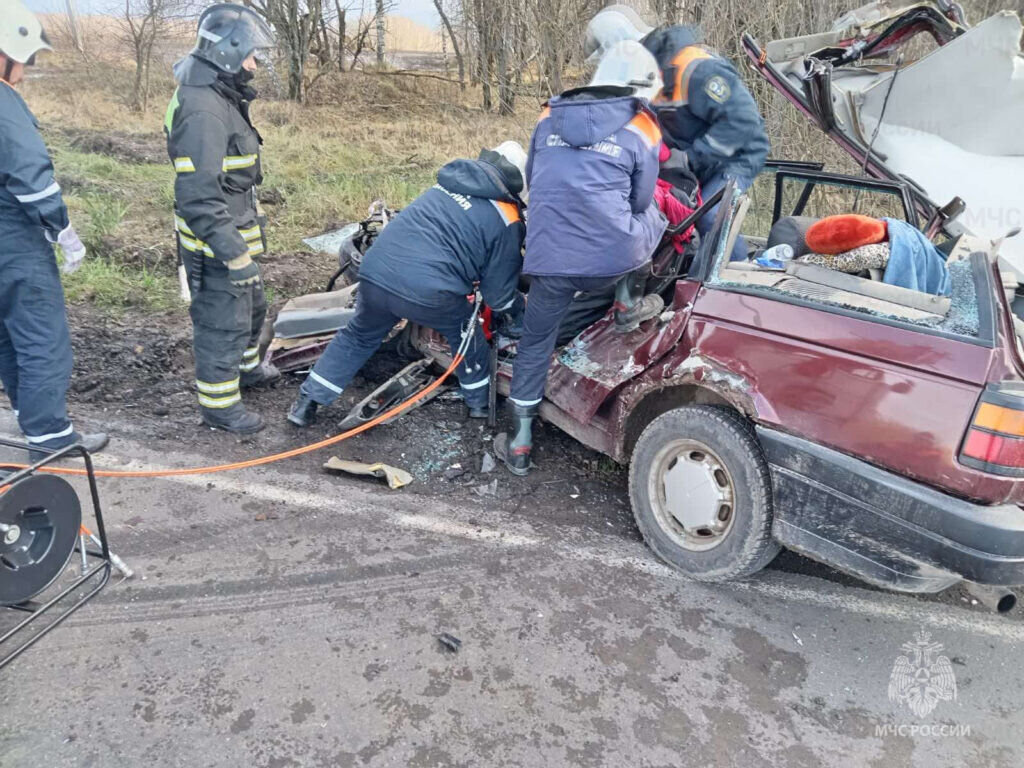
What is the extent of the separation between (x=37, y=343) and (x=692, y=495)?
3238 mm

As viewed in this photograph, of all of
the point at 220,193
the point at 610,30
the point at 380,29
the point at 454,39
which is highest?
the point at 380,29

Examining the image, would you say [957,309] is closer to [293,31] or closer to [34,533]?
[34,533]

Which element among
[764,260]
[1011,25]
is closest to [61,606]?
[764,260]

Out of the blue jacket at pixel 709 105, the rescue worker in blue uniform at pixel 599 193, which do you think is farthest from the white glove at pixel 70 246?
the blue jacket at pixel 709 105

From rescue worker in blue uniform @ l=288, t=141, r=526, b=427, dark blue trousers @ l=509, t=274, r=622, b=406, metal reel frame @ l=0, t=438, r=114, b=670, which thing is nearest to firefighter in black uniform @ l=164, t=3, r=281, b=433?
rescue worker in blue uniform @ l=288, t=141, r=526, b=427

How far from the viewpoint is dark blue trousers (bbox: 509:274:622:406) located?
10.9 ft

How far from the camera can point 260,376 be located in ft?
15.0

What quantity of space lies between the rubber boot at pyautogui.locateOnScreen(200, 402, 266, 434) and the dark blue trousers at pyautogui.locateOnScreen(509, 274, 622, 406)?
5.09 ft

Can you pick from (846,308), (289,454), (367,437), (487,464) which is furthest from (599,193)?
(289,454)

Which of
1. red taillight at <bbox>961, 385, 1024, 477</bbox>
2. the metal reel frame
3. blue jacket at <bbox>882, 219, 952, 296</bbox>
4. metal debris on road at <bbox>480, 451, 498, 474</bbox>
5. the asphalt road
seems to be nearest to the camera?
the metal reel frame

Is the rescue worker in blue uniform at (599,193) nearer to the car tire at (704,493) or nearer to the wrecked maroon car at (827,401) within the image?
the wrecked maroon car at (827,401)

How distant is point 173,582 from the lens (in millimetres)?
2850

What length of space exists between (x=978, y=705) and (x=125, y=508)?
354cm

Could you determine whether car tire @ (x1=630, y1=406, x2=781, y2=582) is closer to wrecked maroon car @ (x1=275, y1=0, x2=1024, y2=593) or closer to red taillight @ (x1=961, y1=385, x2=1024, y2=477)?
wrecked maroon car @ (x1=275, y1=0, x2=1024, y2=593)
